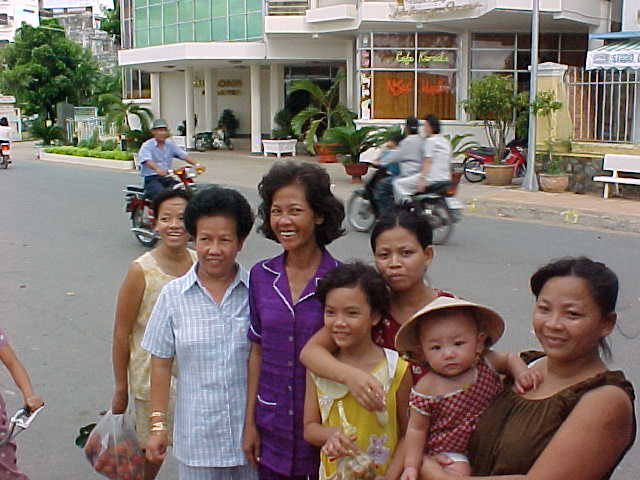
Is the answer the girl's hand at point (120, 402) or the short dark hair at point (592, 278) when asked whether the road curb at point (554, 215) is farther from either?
the short dark hair at point (592, 278)

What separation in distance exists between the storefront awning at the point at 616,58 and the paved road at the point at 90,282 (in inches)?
208

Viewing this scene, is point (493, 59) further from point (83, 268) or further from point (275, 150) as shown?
point (83, 268)

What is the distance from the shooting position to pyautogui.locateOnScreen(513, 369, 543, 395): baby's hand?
210 centimetres

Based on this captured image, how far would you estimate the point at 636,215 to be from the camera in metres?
12.8

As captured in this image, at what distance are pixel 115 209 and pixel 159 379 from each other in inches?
475

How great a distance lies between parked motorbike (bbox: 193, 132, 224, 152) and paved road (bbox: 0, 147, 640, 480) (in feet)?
47.3

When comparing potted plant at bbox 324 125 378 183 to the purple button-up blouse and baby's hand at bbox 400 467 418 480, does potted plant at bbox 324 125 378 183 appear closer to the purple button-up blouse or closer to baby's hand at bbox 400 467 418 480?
the purple button-up blouse

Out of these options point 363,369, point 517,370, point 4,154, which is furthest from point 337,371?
point 4,154

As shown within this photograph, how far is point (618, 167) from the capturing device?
49.7 feet

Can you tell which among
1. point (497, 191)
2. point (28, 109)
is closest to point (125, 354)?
point (497, 191)

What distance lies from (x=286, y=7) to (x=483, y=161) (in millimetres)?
10630

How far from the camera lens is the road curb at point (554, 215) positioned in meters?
12.4

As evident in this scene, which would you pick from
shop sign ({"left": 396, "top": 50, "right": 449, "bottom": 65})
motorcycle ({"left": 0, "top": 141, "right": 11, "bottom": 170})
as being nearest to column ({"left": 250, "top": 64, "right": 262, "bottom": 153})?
shop sign ({"left": 396, "top": 50, "right": 449, "bottom": 65})

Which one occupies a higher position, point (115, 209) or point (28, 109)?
point (28, 109)
